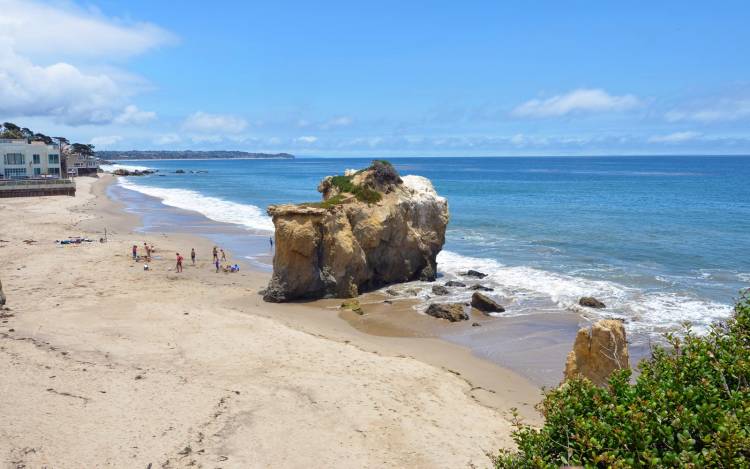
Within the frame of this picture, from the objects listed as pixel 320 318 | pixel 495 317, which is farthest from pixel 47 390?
pixel 495 317

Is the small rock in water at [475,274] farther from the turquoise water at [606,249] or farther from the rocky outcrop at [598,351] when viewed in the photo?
the rocky outcrop at [598,351]

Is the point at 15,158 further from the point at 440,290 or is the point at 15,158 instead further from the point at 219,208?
the point at 440,290

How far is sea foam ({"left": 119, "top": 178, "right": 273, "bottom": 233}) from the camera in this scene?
163 feet

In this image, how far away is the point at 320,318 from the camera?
2175 cm

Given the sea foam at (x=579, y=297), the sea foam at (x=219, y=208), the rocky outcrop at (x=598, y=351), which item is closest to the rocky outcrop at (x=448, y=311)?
the sea foam at (x=579, y=297)

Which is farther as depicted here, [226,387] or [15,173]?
[15,173]

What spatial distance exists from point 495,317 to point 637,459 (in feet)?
54.1

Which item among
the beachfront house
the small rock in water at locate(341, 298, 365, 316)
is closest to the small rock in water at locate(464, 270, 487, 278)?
the small rock in water at locate(341, 298, 365, 316)

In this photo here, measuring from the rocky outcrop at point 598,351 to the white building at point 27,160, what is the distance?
274 ft

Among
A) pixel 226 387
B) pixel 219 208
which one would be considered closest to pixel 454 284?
pixel 226 387

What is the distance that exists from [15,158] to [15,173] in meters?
2.12

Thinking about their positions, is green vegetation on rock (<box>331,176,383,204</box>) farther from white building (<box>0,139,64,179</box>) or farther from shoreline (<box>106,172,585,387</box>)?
white building (<box>0,139,64,179</box>)

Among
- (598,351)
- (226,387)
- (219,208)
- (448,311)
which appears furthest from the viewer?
(219,208)

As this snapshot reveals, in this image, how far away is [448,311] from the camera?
21.9 m
